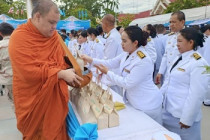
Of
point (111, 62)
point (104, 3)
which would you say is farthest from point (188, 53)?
point (104, 3)

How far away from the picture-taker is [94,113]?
4.80ft

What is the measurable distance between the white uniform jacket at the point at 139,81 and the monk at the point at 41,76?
495mm

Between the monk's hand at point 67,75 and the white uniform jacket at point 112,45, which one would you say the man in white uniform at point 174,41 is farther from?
the monk's hand at point 67,75

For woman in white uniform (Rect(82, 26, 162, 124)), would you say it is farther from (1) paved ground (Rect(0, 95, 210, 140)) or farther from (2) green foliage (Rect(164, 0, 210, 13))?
(2) green foliage (Rect(164, 0, 210, 13))

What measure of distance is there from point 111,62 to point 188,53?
2.95 feet

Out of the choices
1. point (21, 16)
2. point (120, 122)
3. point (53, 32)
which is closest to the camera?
point (120, 122)

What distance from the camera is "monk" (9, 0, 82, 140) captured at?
56.6 inches

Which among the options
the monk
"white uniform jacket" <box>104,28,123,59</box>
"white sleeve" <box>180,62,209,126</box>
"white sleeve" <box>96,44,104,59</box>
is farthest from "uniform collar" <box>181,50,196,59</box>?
"white sleeve" <box>96,44,104,59</box>

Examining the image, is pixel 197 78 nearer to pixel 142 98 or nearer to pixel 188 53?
pixel 188 53

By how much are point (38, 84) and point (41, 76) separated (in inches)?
4.4

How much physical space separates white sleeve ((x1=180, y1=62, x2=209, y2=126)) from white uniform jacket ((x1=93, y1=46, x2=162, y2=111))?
0.27 meters

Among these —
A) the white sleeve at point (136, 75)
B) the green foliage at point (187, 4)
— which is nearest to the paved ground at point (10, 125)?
the white sleeve at point (136, 75)

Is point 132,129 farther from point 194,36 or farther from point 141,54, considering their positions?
point 194,36

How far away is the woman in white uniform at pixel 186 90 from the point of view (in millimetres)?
1709
